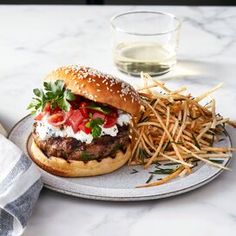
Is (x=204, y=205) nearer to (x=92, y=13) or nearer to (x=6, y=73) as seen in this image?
(x=6, y=73)

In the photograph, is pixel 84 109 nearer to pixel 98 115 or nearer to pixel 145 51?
pixel 98 115

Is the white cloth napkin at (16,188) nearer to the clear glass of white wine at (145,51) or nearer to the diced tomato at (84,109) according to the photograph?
the diced tomato at (84,109)

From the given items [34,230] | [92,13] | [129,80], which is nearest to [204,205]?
[34,230]

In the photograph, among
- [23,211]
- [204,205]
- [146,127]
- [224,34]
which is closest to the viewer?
[23,211]

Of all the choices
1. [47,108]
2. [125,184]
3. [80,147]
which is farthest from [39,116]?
[125,184]

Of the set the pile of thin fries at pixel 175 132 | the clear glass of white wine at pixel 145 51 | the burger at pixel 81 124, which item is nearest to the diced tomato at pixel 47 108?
the burger at pixel 81 124

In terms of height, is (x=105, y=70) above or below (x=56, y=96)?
below

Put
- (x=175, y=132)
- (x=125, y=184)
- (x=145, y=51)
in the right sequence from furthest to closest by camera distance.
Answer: (x=145, y=51) → (x=175, y=132) → (x=125, y=184)

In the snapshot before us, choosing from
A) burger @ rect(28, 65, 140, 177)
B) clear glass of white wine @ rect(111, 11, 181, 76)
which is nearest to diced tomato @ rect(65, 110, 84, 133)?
burger @ rect(28, 65, 140, 177)
